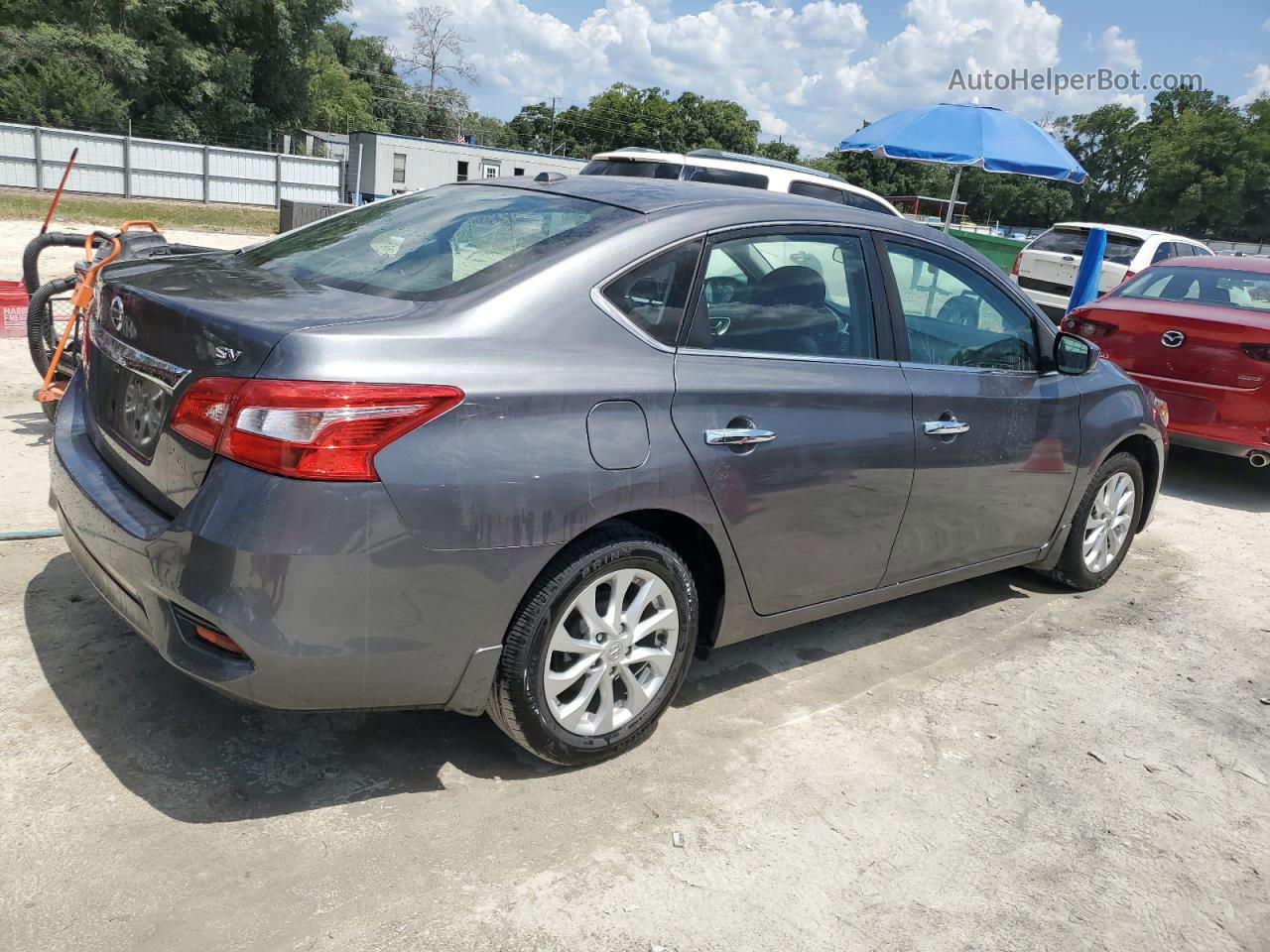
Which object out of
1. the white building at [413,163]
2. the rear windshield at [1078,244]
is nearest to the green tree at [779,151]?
the white building at [413,163]

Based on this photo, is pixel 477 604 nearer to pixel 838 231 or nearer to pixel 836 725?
pixel 836 725

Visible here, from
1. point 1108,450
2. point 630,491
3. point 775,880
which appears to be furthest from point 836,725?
point 1108,450

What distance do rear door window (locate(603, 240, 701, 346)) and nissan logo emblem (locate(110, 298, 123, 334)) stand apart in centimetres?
136

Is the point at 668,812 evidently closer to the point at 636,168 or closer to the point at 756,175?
the point at 756,175

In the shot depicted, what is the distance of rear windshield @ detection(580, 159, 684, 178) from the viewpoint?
9.25 meters

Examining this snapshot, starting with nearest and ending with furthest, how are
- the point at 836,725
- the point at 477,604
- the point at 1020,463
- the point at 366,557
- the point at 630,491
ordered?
the point at 366,557, the point at 477,604, the point at 630,491, the point at 836,725, the point at 1020,463

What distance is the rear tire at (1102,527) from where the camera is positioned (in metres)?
4.79

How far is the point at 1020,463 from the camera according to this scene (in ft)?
13.7

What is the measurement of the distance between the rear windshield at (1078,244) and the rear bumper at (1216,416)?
8158 mm

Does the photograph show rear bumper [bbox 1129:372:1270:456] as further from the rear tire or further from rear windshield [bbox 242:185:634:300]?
rear windshield [bbox 242:185:634:300]

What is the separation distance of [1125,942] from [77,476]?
3077 mm

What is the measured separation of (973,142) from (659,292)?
35.0ft

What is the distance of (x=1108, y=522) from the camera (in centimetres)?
500

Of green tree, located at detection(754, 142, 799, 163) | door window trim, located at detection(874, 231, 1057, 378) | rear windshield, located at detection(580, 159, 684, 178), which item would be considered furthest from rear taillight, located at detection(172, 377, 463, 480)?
green tree, located at detection(754, 142, 799, 163)
